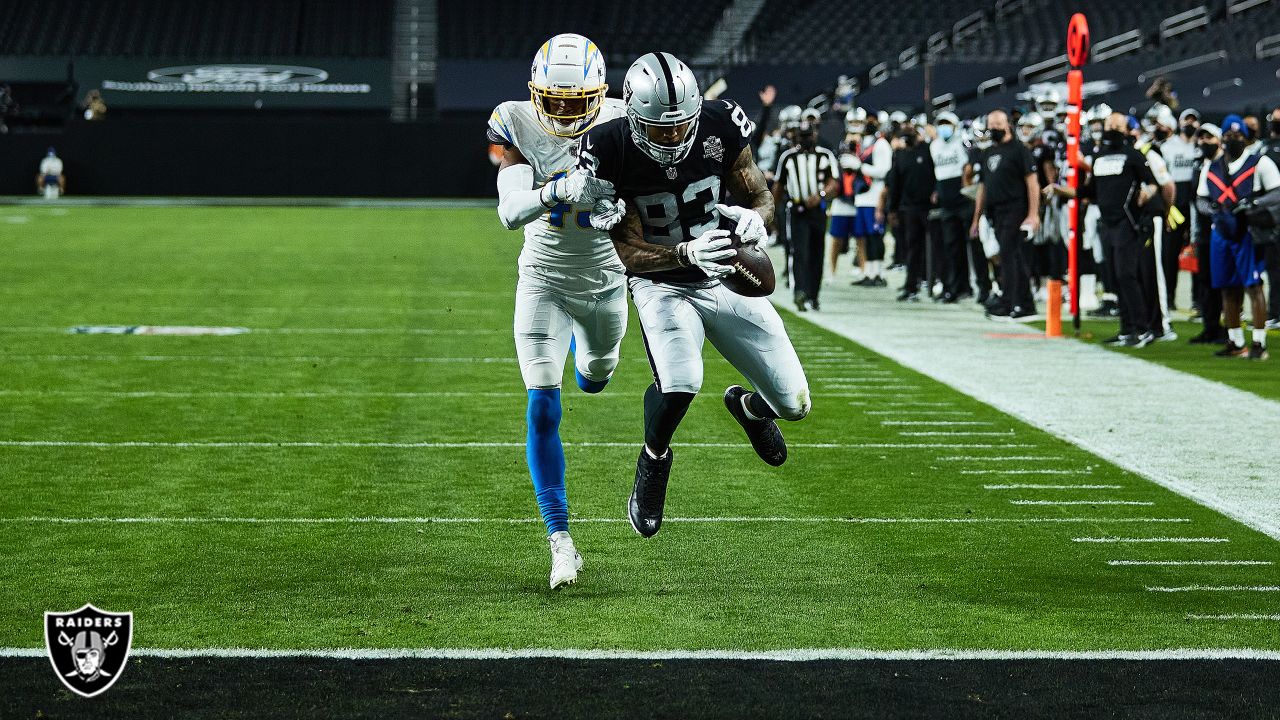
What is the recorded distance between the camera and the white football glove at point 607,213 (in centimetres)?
501

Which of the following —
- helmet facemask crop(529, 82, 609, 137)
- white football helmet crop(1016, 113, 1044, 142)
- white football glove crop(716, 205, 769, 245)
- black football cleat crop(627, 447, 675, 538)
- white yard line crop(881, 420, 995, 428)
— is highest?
white football helmet crop(1016, 113, 1044, 142)

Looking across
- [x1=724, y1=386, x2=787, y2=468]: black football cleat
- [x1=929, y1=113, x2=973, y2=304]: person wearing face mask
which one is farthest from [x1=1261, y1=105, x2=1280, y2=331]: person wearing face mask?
[x1=724, y1=386, x2=787, y2=468]: black football cleat

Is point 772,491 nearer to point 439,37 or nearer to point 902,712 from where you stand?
point 902,712

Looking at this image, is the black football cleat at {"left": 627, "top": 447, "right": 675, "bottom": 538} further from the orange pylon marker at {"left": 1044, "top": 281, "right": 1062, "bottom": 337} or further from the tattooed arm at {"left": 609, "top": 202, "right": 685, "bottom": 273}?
the orange pylon marker at {"left": 1044, "top": 281, "right": 1062, "bottom": 337}

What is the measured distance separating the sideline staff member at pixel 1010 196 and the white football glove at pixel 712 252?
8406mm

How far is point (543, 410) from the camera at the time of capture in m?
5.20

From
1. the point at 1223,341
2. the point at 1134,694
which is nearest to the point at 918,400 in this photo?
the point at 1223,341

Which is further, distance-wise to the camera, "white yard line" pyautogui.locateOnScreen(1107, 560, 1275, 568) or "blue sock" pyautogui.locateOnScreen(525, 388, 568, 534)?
"white yard line" pyautogui.locateOnScreen(1107, 560, 1275, 568)

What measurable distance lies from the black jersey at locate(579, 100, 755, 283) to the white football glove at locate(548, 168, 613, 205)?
167 mm

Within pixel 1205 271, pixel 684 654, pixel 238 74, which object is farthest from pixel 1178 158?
pixel 238 74

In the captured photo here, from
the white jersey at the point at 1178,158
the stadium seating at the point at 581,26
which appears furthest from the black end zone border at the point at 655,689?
the stadium seating at the point at 581,26

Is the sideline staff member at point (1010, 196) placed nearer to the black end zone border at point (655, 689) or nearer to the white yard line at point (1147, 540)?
the white yard line at point (1147, 540)

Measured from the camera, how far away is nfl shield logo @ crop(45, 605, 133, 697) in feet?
Answer: 12.3

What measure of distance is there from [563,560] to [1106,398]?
16.9ft
